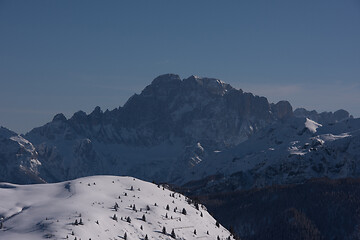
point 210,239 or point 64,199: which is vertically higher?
point 64,199

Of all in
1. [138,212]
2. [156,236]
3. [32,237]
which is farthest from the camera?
[138,212]

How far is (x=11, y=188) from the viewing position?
19025 centimetres

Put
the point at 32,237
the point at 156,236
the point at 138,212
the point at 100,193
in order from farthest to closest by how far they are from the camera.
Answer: the point at 100,193, the point at 138,212, the point at 156,236, the point at 32,237

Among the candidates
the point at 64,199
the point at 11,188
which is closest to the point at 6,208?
the point at 64,199

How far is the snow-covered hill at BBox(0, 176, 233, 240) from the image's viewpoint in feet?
463

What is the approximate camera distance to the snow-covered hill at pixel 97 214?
141m

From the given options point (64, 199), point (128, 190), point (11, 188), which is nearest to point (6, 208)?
point (64, 199)

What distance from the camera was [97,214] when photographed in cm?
15475

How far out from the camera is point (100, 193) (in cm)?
18388

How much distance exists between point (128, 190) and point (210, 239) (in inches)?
1279

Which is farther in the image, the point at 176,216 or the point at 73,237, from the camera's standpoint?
the point at 176,216

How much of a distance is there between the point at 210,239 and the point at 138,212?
19.4m

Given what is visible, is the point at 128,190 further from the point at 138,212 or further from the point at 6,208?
the point at 6,208

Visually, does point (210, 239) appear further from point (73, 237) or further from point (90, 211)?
point (73, 237)
